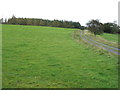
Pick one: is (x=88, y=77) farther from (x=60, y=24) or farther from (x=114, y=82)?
(x=60, y=24)

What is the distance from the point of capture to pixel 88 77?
11.1 m

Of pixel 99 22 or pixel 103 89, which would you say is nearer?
pixel 103 89

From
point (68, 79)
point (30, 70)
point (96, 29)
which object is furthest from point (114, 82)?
point (96, 29)

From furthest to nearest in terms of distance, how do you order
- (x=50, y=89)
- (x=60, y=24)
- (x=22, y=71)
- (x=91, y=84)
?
(x=60, y=24)
(x=22, y=71)
(x=91, y=84)
(x=50, y=89)

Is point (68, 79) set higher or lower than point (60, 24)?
lower

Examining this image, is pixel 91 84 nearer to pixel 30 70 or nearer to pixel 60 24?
pixel 30 70

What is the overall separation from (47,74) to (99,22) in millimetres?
57023

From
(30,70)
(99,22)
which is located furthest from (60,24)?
(30,70)

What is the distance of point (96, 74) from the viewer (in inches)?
472

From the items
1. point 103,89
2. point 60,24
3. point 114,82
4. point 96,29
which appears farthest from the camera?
point 60,24

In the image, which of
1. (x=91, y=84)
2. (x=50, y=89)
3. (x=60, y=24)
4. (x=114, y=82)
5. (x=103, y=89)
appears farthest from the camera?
(x=60, y=24)

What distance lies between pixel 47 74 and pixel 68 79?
199 cm

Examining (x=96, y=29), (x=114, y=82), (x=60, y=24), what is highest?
(x=60, y=24)

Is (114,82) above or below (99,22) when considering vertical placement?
below
